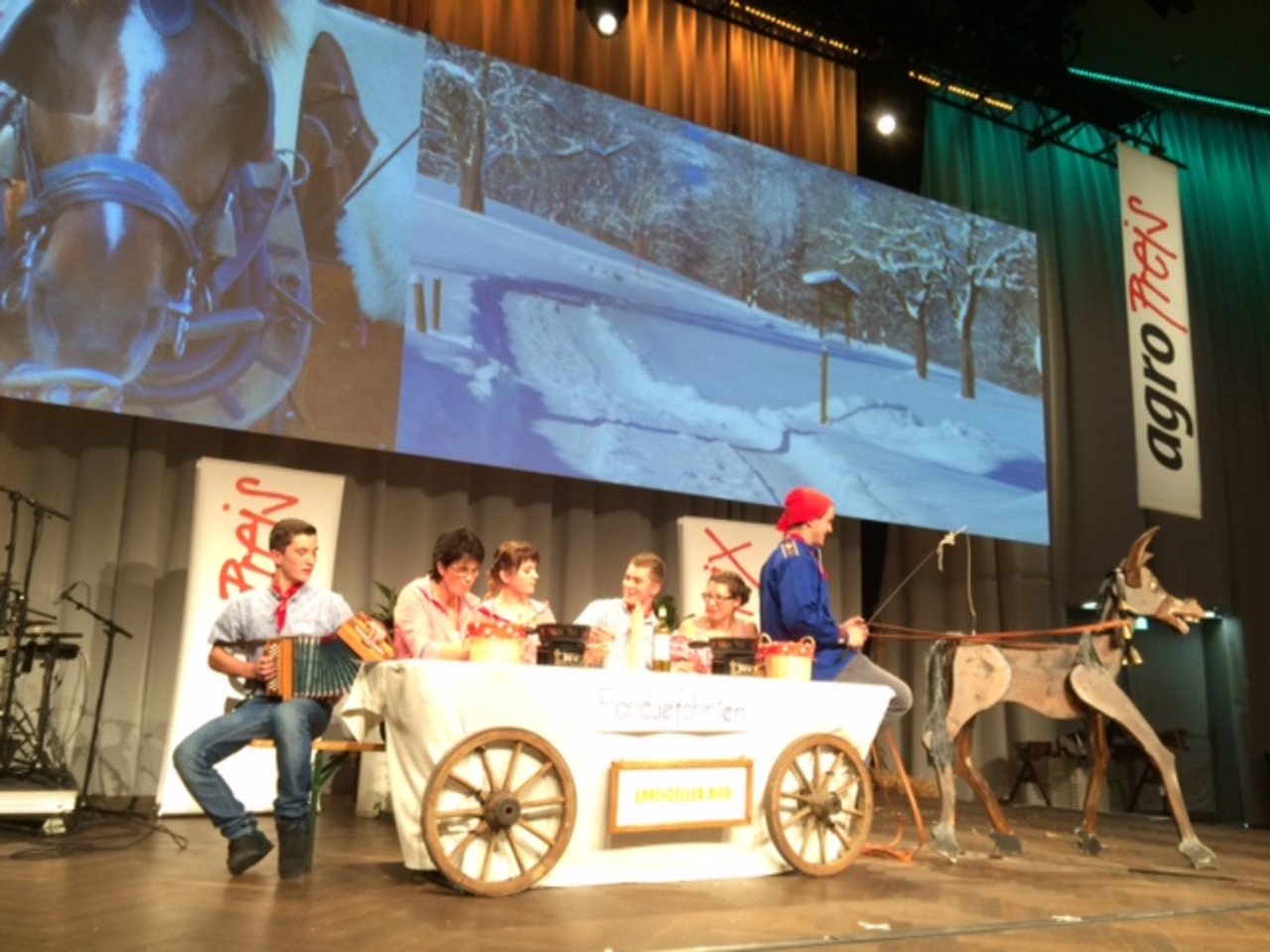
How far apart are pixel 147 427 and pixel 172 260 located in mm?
1412

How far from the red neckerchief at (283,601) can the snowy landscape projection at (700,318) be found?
2500mm

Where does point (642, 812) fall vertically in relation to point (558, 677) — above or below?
below

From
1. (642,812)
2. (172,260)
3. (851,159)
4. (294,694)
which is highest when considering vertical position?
(851,159)

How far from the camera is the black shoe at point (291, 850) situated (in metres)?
3.43

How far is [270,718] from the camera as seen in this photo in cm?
356

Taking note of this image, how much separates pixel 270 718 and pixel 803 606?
1.81m

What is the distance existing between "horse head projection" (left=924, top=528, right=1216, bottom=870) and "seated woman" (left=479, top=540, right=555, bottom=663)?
5.40ft

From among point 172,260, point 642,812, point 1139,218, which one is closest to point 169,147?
point 172,260

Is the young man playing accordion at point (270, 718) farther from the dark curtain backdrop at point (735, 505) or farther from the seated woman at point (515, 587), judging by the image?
the dark curtain backdrop at point (735, 505)

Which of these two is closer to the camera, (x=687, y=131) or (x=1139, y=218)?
(x=687, y=131)

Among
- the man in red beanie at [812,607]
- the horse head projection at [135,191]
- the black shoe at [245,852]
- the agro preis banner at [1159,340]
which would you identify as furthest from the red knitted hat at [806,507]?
the agro preis banner at [1159,340]

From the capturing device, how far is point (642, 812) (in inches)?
134

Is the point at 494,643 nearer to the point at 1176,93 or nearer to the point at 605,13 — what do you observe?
the point at 605,13

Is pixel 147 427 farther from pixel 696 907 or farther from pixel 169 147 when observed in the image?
pixel 696 907
